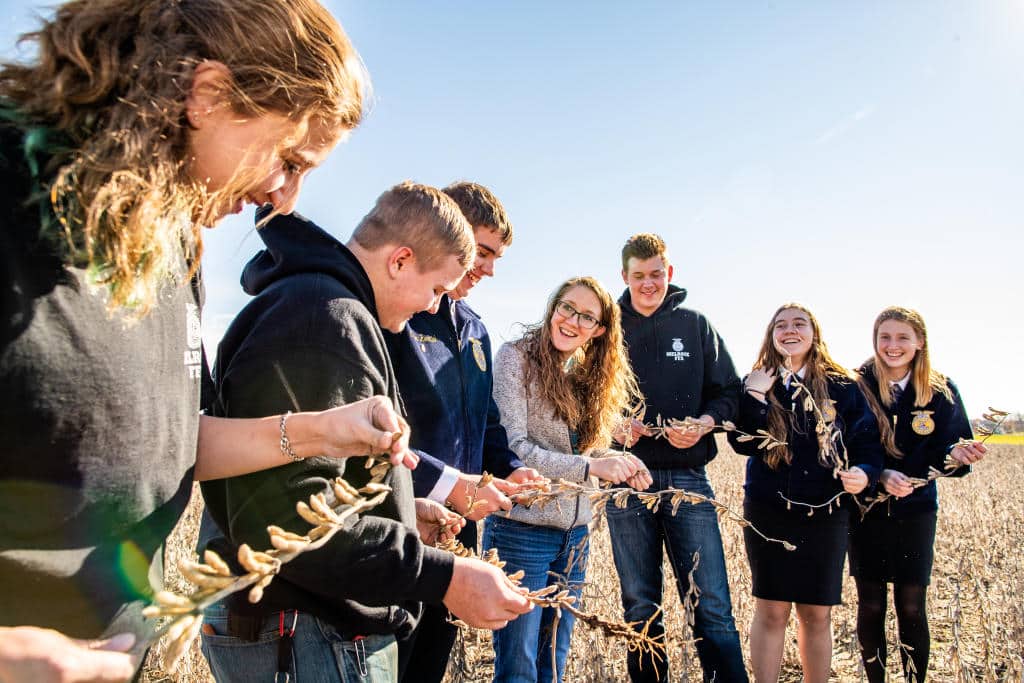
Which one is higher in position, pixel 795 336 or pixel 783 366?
pixel 795 336

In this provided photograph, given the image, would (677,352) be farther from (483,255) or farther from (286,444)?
(286,444)

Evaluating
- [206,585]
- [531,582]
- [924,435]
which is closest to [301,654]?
[206,585]

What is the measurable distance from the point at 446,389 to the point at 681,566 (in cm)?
191

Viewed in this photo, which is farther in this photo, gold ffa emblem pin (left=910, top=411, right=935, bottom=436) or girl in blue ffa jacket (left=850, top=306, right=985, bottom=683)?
gold ffa emblem pin (left=910, top=411, right=935, bottom=436)

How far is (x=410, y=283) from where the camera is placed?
1.95 meters

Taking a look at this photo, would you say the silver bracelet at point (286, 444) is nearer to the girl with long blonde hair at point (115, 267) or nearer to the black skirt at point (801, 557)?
the girl with long blonde hair at point (115, 267)

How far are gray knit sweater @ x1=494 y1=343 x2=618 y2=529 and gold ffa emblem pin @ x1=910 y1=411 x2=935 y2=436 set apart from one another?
83.5 inches

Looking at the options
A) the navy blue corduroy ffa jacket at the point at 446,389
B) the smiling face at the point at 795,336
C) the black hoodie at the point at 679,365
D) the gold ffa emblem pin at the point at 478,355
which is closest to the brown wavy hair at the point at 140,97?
the navy blue corduroy ffa jacket at the point at 446,389

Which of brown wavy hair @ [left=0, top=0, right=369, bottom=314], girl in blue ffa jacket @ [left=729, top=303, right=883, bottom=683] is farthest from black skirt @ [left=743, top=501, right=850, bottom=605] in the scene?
brown wavy hair @ [left=0, top=0, right=369, bottom=314]

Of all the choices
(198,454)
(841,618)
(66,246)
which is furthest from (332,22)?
(841,618)

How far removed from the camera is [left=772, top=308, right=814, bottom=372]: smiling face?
4074 millimetres

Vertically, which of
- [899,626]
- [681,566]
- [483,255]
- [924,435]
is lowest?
[899,626]

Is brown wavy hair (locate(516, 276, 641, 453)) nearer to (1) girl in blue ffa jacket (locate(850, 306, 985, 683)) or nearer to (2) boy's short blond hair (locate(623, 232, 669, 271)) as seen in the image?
(2) boy's short blond hair (locate(623, 232, 669, 271))

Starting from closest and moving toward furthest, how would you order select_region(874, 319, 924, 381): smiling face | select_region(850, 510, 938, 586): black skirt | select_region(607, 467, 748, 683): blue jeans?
select_region(607, 467, 748, 683): blue jeans < select_region(850, 510, 938, 586): black skirt < select_region(874, 319, 924, 381): smiling face
